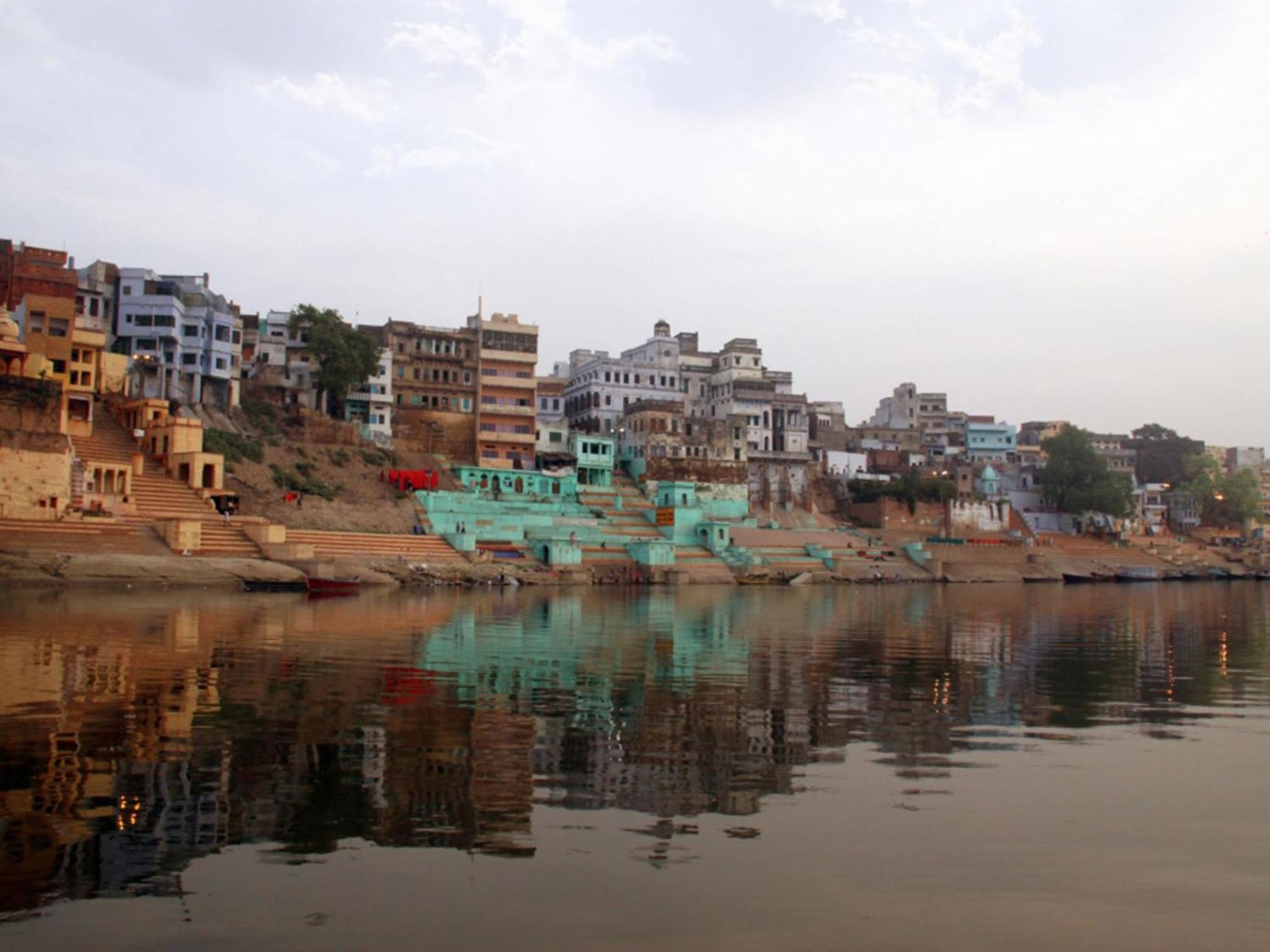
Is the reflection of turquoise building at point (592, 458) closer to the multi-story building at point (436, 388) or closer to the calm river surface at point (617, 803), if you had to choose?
the multi-story building at point (436, 388)

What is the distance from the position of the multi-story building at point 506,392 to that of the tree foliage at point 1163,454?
70194 mm

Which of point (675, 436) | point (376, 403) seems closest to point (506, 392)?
point (376, 403)

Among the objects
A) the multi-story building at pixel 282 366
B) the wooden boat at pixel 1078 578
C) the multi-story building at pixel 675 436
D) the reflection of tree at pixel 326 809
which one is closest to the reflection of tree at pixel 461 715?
the reflection of tree at pixel 326 809

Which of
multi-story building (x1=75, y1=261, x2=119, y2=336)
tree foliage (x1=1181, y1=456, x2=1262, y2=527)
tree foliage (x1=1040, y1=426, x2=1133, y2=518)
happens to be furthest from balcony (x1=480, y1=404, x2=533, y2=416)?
tree foliage (x1=1181, y1=456, x2=1262, y2=527)

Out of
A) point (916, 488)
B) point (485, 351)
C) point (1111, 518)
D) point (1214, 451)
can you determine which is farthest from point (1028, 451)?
point (485, 351)

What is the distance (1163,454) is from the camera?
114 meters

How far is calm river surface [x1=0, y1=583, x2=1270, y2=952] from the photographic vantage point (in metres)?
5.91

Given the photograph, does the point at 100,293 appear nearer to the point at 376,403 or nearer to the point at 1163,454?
the point at 376,403

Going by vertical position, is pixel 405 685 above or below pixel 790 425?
below

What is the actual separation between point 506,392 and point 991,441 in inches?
1933

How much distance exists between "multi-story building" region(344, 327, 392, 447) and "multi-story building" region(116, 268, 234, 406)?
27.5 ft

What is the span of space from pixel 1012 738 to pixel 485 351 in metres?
62.8

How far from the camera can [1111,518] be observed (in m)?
91.0

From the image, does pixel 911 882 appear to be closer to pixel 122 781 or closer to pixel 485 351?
pixel 122 781
